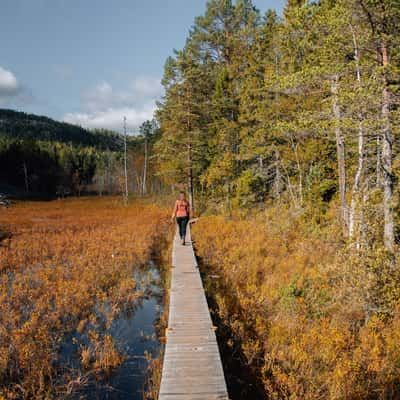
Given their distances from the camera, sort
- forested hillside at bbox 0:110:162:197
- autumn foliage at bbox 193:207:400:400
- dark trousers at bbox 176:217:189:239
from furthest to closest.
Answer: forested hillside at bbox 0:110:162:197
dark trousers at bbox 176:217:189:239
autumn foliage at bbox 193:207:400:400

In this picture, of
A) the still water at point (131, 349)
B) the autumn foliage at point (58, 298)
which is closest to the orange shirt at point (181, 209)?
the autumn foliage at point (58, 298)

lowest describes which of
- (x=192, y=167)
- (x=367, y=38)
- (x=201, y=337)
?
(x=201, y=337)

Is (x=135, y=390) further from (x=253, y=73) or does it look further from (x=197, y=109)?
(x=197, y=109)

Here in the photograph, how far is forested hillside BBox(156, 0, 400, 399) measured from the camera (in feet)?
16.9

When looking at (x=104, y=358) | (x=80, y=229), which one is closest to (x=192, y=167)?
(x=80, y=229)

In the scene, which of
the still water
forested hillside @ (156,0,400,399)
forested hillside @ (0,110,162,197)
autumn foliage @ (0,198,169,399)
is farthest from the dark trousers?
forested hillside @ (0,110,162,197)

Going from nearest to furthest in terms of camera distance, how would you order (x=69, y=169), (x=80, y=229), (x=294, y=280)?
(x=294, y=280), (x=80, y=229), (x=69, y=169)

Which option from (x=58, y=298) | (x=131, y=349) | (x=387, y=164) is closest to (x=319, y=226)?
(x=387, y=164)

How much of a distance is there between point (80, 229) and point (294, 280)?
46.7ft

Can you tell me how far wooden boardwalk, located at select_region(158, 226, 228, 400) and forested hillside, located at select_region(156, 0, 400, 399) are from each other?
644 millimetres

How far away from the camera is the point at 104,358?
5.48m

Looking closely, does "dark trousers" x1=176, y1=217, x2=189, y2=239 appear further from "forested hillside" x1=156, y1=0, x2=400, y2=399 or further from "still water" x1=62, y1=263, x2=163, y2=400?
"still water" x1=62, y1=263, x2=163, y2=400

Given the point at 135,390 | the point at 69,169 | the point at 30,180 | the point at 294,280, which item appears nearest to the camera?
the point at 135,390

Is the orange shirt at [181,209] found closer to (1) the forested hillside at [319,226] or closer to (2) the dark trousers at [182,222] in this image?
(2) the dark trousers at [182,222]
